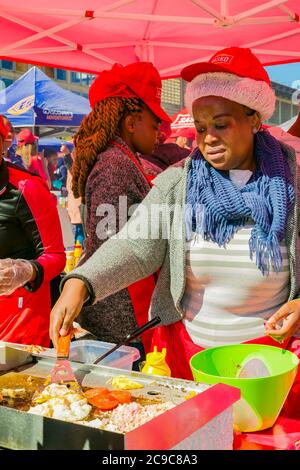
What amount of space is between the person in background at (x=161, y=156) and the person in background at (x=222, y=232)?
938 mm

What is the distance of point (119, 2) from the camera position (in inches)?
111

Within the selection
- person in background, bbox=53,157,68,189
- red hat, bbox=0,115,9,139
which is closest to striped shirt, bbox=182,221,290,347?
red hat, bbox=0,115,9,139

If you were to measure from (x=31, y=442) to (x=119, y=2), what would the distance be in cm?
250

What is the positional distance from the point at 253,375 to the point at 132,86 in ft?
4.56

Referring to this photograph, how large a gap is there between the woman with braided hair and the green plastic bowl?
763mm

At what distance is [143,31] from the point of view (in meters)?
3.45

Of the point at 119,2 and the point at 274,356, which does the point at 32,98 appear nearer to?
the point at 119,2

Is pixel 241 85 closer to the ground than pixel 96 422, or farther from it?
farther from it

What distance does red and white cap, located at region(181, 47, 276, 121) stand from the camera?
4.85 feet

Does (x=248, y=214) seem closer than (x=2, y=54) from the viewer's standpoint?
Yes

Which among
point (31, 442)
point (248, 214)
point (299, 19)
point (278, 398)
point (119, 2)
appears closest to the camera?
point (31, 442)

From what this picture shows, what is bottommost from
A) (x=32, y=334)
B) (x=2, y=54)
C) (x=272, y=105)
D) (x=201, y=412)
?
(x=32, y=334)

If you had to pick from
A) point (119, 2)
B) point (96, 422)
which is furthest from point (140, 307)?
point (119, 2)

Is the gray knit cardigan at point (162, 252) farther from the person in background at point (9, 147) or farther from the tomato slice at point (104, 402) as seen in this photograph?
the person in background at point (9, 147)
